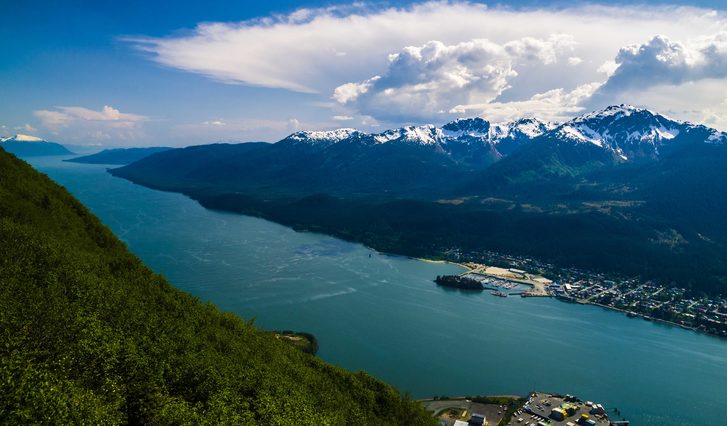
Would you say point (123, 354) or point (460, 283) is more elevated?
point (123, 354)

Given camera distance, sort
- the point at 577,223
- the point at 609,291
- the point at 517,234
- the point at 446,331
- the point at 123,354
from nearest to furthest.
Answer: the point at 123,354 < the point at 446,331 < the point at 609,291 < the point at 577,223 < the point at 517,234

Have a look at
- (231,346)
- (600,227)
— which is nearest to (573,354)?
(231,346)

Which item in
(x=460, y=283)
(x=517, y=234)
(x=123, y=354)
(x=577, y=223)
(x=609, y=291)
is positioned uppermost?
(x=577, y=223)

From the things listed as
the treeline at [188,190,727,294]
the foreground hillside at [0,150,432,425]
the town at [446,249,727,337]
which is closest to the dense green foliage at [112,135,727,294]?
the treeline at [188,190,727,294]

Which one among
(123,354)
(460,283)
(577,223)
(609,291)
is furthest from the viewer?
(577,223)

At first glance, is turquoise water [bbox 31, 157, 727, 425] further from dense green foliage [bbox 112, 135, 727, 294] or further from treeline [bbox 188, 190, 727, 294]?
dense green foliage [bbox 112, 135, 727, 294]

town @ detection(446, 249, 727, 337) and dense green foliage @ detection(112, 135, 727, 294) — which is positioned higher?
dense green foliage @ detection(112, 135, 727, 294)

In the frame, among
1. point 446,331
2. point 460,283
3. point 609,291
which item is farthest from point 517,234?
point 446,331

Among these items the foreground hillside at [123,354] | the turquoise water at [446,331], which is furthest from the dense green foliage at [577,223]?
the foreground hillside at [123,354]

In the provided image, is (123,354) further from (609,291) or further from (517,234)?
(517,234)
